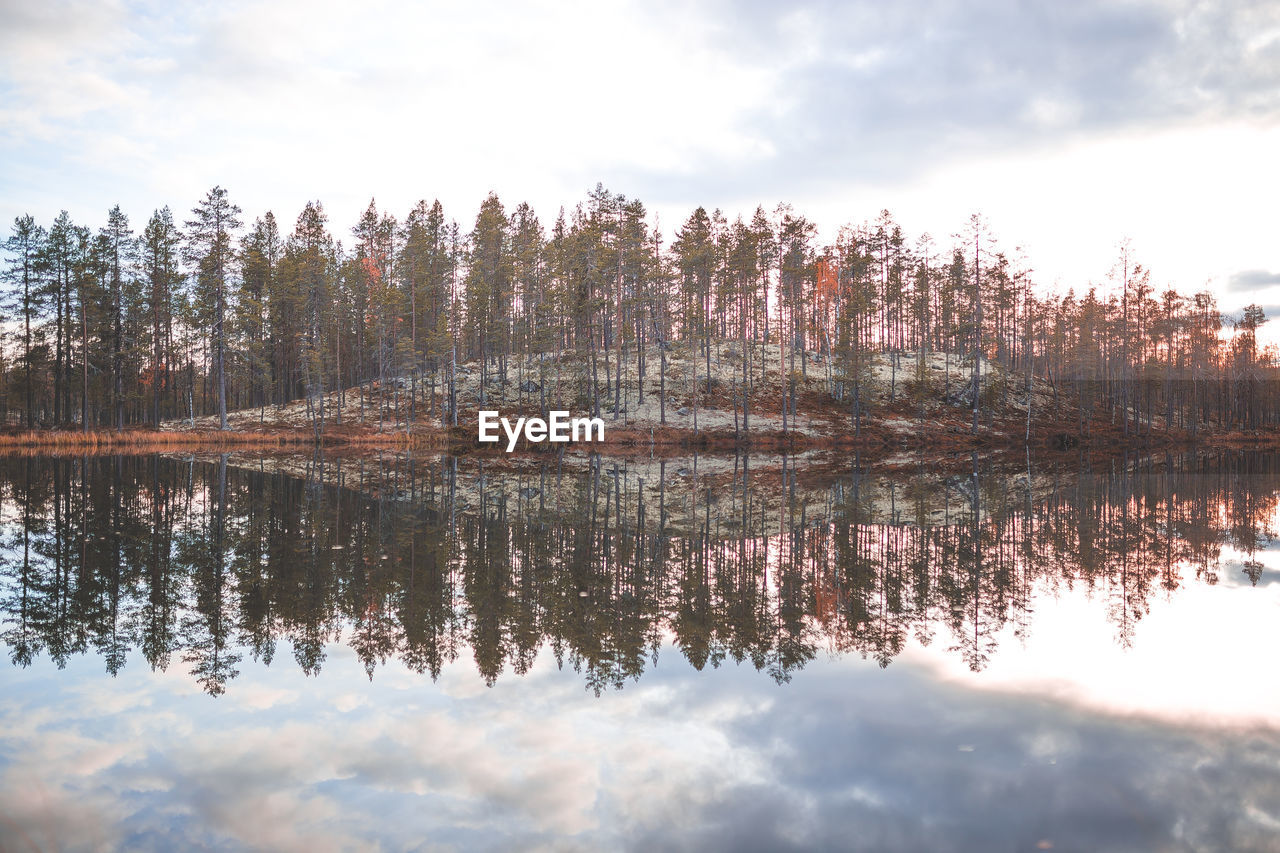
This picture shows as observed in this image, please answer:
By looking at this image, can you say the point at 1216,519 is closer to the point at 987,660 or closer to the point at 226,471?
the point at 987,660

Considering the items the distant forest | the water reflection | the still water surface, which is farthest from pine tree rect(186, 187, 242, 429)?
the still water surface

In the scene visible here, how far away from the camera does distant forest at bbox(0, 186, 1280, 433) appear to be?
200 feet

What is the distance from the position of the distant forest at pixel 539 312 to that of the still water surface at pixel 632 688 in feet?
144


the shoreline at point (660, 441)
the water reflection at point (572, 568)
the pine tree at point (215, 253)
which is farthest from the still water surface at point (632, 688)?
the pine tree at point (215, 253)

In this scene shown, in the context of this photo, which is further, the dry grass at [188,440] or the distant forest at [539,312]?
the distant forest at [539,312]

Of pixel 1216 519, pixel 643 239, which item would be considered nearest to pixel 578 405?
pixel 643 239

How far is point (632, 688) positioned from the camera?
741 centimetres

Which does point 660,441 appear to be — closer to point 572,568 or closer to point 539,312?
point 539,312

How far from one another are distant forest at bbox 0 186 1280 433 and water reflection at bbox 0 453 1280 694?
35990 mm

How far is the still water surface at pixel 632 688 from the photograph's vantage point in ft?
16.1

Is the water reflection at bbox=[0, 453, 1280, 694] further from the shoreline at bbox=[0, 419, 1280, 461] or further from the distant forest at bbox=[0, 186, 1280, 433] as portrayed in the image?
the distant forest at bbox=[0, 186, 1280, 433]

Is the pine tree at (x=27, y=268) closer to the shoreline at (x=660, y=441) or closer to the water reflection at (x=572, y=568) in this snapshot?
the shoreline at (x=660, y=441)

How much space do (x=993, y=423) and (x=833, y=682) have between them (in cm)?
7048

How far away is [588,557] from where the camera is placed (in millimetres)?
14227
